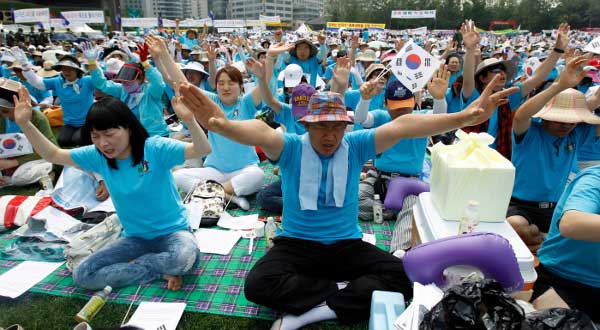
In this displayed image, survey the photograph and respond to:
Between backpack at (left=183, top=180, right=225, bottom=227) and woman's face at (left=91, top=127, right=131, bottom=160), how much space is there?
1536 millimetres

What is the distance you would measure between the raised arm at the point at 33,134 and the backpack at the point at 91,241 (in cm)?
71

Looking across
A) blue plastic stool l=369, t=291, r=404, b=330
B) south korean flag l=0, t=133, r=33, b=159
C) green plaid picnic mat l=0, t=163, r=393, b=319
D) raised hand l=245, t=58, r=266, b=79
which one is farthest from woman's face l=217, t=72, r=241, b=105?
blue plastic stool l=369, t=291, r=404, b=330

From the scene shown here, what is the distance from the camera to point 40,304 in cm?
294

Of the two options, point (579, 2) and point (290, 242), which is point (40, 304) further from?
point (579, 2)

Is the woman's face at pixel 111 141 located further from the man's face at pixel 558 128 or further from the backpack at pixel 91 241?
the man's face at pixel 558 128

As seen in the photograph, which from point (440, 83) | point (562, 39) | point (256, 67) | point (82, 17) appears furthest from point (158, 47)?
point (82, 17)

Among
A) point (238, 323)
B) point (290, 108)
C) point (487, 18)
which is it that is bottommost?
point (238, 323)

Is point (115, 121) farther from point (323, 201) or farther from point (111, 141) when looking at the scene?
point (323, 201)

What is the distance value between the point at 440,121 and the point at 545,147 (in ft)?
5.36

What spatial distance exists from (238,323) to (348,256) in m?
0.99

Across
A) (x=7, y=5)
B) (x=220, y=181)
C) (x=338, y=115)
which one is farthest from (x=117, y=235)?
(x=7, y=5)

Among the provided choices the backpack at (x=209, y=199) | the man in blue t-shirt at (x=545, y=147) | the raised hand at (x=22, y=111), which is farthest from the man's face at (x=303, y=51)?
the raised hand at (x=22, y=111)

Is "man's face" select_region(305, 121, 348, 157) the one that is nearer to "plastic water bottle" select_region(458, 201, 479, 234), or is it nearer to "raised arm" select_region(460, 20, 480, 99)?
"plastic water bottle" select_region(458, 201, 479, 234)

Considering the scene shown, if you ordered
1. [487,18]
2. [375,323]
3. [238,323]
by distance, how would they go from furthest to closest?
[487,18]
[238,323]
[375,323]
